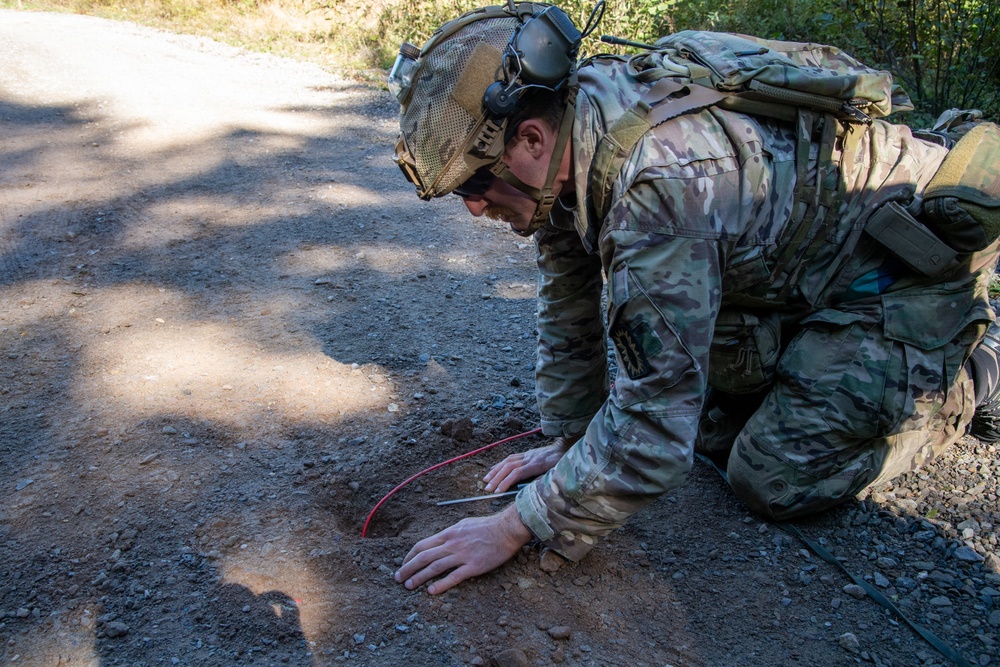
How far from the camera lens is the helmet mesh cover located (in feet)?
6.28

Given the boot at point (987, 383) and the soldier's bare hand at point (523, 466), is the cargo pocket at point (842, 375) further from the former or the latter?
the soldier's bare hand at point (523, 466)

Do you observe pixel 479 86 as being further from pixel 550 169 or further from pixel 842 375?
pixel 842 375

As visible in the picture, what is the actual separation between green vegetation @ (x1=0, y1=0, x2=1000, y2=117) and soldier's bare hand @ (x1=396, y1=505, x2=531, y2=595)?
15.0 ft

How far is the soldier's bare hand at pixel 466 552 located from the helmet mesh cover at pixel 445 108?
936 mm

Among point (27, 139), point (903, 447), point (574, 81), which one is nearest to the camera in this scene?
point (574, 81)

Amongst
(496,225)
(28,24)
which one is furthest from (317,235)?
(28,24)

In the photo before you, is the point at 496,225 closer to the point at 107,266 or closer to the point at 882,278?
the point at 107,266

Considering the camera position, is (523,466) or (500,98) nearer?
(500,98)

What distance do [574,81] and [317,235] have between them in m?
2.81

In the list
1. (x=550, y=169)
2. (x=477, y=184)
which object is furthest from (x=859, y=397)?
(x=477, y=184)

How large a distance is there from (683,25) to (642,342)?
6.08 metres

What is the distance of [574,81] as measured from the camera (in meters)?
1.96

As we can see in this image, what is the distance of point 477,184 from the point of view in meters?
2.04

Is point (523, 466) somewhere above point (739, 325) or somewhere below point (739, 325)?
below
